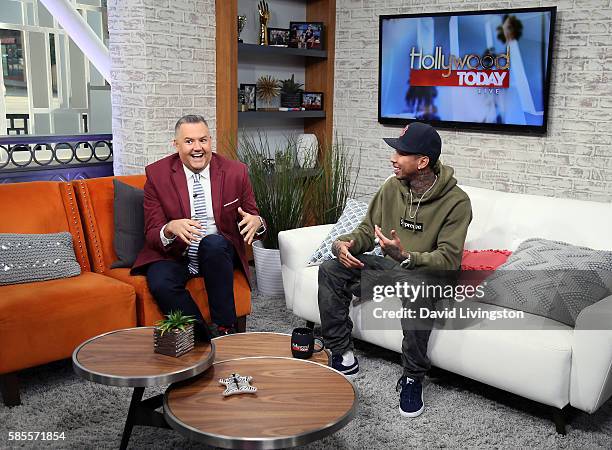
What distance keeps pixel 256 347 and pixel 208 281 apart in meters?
0.74

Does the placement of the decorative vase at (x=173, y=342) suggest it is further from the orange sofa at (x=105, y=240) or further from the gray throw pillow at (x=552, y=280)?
the gray throw pillow at (x=552, y=280)

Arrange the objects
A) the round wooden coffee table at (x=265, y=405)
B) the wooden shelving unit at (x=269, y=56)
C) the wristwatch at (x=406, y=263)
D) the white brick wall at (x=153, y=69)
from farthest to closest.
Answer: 1. the wooden shelving unit at (x=269, y=56)
2. the white brick wall at (x=153, y=69)
3. the wristwatch at (x=406, y=263)
4. the round wooden coffee table at (x=265, y=405)

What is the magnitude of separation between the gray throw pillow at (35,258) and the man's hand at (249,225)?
79 centimetres

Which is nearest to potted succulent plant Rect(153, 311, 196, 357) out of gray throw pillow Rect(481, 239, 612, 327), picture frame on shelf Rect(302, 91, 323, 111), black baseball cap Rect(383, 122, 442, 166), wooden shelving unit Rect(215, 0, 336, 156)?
black baseball cap Rect(383, 122, 442, 166)

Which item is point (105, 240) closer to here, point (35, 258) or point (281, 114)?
point (35, 258)

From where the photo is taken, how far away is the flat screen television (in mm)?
4152

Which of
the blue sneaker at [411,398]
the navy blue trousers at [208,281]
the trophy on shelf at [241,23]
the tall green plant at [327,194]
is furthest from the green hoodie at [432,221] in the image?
the trophy on shelf at [241,23]

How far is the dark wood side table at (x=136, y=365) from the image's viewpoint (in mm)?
2115

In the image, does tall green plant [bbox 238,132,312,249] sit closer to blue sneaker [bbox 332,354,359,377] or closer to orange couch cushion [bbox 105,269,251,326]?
orange couch cushion [bbox 105,269,251,326]

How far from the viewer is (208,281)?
10.4ft

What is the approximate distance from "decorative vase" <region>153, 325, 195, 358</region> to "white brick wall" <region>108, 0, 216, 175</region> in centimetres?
215

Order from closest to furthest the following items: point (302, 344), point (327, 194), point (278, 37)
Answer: point (302, 344)
point (327, 194)
point (278, 37)

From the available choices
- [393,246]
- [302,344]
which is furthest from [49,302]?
[393,246]

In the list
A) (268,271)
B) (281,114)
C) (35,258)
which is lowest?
(268,271)
